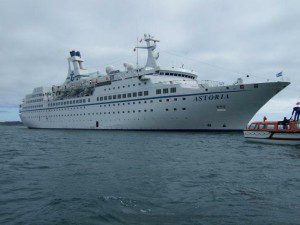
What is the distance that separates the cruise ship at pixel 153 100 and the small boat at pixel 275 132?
29.0ft

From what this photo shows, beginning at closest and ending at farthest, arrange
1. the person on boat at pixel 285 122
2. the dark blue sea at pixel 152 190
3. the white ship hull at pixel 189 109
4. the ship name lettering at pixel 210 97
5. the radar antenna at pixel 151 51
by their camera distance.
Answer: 1. the dark blue sea at pixel 152 190
2. the person on boat at pixel 285 122
3. the white ship hull at pixel 189 109
4. the ship name lettering at pixel 210 97
5. the radar antenna at pixel 151 51

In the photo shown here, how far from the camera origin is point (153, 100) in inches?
1617

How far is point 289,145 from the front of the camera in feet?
79.0

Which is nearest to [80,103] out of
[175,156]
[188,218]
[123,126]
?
[123,126]

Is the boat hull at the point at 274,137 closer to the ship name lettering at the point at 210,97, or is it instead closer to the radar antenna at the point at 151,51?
the ship name lettering at the point at 210,97

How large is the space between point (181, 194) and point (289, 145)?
1735 cm

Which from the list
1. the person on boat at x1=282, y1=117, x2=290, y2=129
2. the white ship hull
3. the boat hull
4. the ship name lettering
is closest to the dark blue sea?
the boat hull

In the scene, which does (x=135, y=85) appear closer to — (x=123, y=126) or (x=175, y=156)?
(x=123, y=126)

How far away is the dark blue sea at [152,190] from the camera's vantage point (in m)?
8.05

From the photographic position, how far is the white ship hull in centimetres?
3531

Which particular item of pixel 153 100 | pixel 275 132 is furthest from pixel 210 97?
pixel 275 132

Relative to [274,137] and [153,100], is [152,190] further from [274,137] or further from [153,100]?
[153,100]

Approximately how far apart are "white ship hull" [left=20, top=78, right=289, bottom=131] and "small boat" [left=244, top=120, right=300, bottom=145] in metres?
8.60

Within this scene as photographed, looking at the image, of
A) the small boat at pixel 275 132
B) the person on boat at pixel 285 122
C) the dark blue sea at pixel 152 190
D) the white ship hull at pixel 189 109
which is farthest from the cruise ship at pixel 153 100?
the dark blue sea at pixel 152 190
